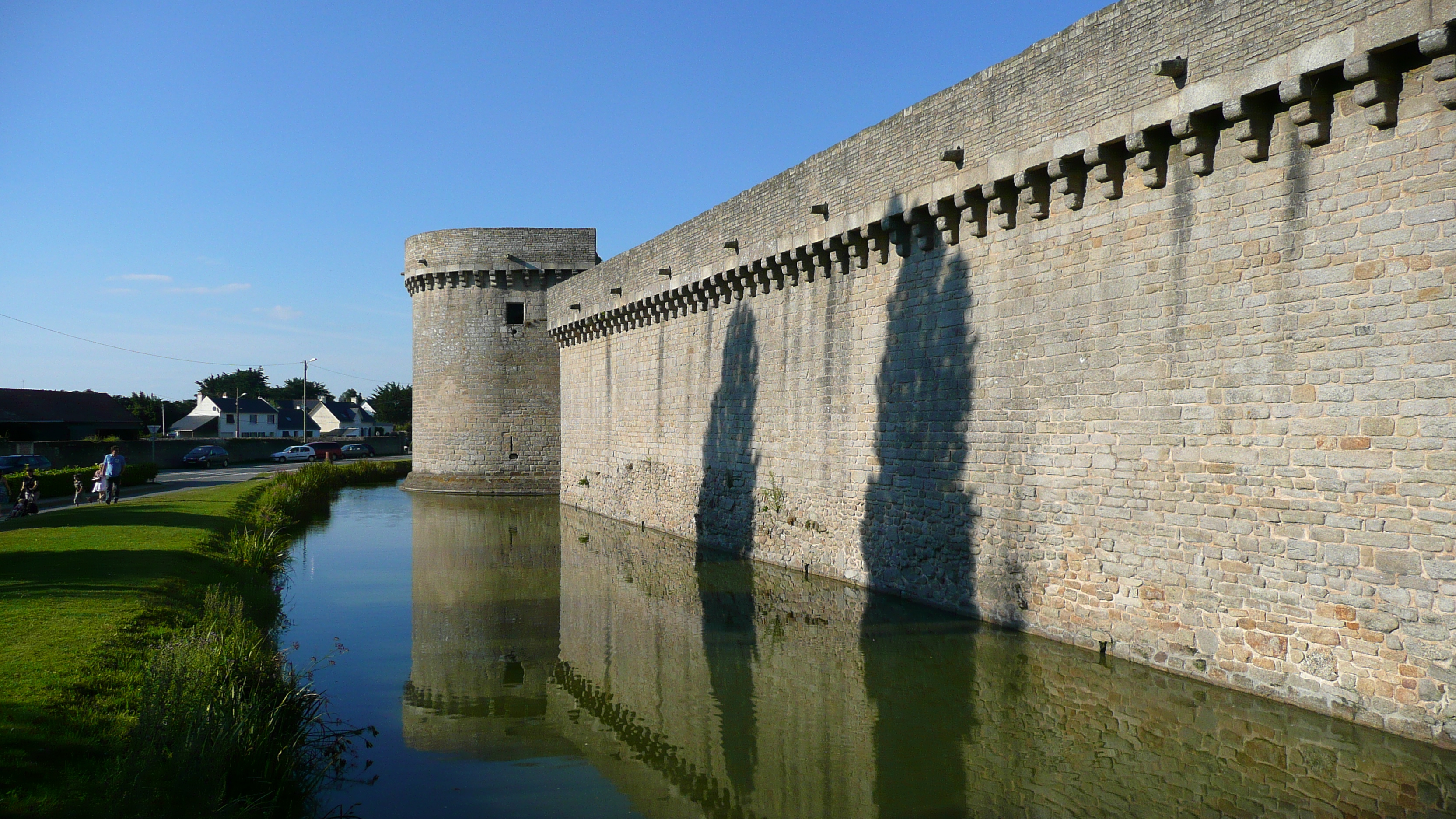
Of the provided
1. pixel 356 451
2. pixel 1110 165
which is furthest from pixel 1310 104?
pixel 356 451

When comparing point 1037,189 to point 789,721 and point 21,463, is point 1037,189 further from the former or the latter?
point 21,463

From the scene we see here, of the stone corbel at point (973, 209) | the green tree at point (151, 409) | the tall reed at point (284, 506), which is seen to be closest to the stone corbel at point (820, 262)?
the stone corbel at point (973, 209)

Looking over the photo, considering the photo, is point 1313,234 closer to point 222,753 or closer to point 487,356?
point 222,753

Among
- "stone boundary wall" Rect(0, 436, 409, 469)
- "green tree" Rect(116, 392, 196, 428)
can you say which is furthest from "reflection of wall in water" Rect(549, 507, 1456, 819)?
"green tree" Rect(116, 392, 196, 428)

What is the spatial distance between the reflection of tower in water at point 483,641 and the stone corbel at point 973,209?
644 cm

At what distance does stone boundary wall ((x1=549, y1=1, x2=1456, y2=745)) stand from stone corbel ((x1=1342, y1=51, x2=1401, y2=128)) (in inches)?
0.9

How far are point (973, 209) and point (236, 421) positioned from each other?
85111 millimetres

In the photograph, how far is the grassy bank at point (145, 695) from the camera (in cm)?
491

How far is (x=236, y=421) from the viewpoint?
82688 mm

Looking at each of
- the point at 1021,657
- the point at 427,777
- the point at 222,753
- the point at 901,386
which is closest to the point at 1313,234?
the point at 1021,657

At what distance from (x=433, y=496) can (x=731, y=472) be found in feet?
48.8

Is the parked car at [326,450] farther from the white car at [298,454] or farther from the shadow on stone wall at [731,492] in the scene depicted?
the shadow on stone wall at [731,492]

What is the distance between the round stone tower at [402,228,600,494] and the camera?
28.0 metres

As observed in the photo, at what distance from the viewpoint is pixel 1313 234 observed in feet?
23.6
